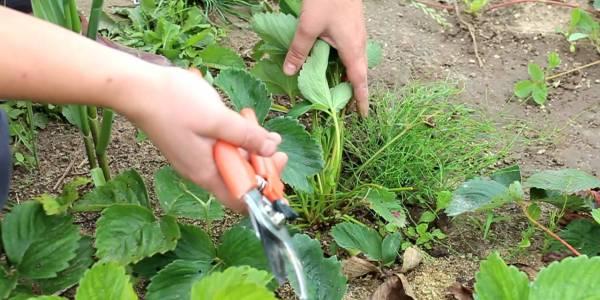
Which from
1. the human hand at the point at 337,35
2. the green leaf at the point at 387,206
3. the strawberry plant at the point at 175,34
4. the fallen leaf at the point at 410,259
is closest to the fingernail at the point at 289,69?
the human hand at the point at 337,35

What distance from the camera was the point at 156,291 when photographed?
1081 mm

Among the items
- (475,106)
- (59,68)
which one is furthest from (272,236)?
(475,106)

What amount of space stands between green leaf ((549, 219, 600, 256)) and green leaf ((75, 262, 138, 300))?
68 centimetres

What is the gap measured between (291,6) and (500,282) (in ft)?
2.29

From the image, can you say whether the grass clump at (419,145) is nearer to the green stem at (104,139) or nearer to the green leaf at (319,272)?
the green leaf at (319,272)

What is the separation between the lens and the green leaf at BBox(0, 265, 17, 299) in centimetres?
105

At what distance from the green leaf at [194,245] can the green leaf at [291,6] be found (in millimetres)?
514

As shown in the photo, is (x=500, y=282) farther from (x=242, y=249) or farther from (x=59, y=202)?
(x=59, y=202)

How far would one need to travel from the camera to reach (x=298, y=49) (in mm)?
1405

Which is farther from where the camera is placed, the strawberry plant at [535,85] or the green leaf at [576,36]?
the green leaf at [576,36]

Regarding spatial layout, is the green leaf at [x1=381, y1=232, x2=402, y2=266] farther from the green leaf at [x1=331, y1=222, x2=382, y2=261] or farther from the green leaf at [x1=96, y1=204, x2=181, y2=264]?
the green leaf at [x1=96, y1=204, x2=181, y2=264]

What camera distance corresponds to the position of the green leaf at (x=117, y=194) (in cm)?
118

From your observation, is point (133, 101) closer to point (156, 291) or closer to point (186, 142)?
point (186, 142)

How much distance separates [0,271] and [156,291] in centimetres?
20
